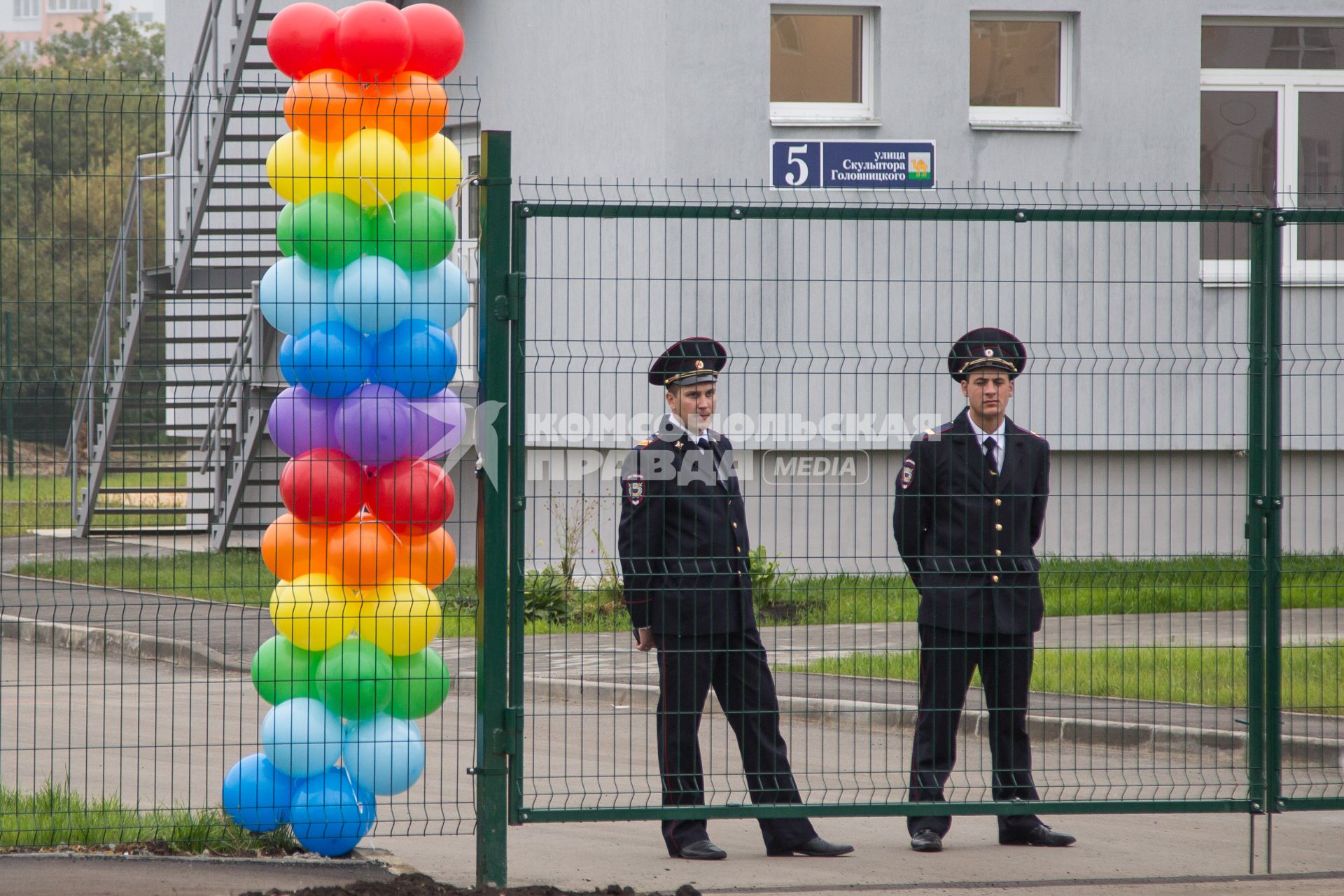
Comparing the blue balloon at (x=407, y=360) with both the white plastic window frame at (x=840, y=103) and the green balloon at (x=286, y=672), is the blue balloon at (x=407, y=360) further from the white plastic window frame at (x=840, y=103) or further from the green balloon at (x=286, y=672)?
the white plastic window frame at (x=840, y=103)

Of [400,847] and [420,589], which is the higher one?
[420,589]

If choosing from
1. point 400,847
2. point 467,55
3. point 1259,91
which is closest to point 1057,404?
point 400,847

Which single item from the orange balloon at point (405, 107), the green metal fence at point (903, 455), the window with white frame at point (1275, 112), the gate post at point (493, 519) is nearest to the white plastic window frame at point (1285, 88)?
the window with white frame at point (1275, 112)

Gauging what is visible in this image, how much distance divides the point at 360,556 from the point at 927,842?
2.33 m

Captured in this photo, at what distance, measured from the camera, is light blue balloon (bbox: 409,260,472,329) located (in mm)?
5215

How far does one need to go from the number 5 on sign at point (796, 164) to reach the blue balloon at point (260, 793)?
723cm

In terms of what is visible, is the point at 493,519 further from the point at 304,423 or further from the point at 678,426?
the point at 678,426

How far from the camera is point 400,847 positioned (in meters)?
5.61

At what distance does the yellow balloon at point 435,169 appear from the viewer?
5.25m

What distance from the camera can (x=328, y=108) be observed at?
206 inches

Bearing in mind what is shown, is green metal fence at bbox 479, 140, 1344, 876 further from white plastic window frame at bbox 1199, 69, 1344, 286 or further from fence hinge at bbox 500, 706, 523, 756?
white plastic window frame at bbox 1199, 69, 1344, 286

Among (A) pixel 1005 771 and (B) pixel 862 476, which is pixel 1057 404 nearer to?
(B) pixel 862 476

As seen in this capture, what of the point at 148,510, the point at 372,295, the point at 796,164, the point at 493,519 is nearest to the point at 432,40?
the point at 372,295

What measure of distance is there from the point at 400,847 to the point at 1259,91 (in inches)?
471
